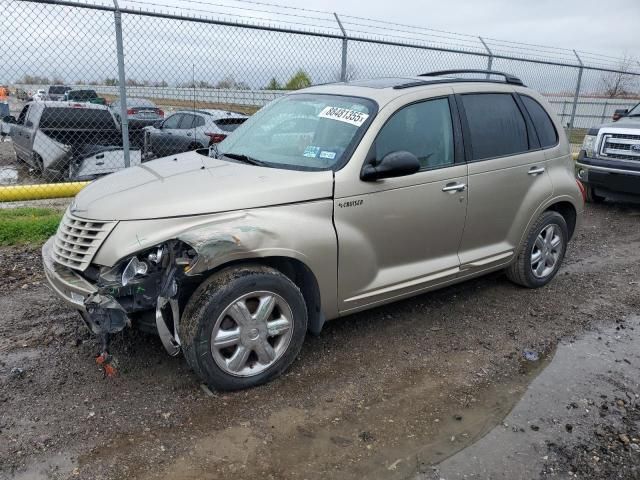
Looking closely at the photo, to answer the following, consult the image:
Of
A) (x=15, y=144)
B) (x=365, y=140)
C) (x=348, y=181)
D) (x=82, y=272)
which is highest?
(x=365, y=140)

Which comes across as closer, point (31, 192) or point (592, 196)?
point (31, 192)

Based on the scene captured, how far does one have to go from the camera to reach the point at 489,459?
2871 millimetres

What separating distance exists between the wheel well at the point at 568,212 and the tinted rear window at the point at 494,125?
82 cm

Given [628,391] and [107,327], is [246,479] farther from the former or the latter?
[628,391]

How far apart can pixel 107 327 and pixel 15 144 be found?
10161 mm

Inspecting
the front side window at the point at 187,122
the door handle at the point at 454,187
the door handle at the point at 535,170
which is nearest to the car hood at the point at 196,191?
the door handle at the point at 454,187

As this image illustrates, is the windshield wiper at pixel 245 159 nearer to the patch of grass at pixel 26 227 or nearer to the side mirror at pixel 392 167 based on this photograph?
the side mirror at pixel 392 167

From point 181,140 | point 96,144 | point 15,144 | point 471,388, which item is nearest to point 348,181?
Result: point 471,388

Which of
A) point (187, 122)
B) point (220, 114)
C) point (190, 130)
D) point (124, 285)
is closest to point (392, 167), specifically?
point (124, 285)

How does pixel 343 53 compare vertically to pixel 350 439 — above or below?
above

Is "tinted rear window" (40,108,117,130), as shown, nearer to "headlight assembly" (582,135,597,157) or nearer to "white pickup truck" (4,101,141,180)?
"white pickup truck" (4,101,141,180)

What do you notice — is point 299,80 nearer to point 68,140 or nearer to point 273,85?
point 273,85

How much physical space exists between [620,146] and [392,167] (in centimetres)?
641

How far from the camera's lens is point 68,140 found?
9906 mm
